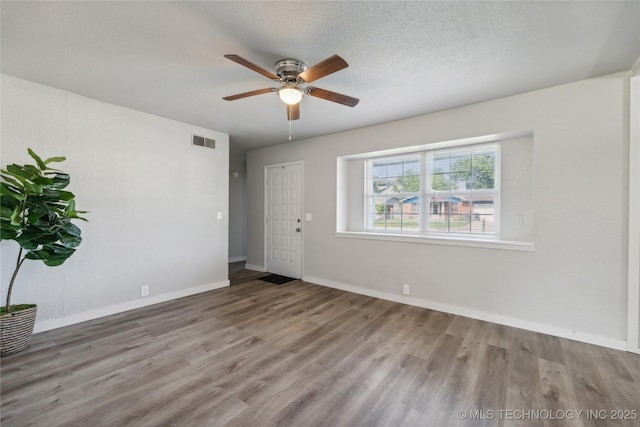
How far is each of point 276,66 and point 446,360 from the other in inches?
116

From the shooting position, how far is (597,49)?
2.10 meters

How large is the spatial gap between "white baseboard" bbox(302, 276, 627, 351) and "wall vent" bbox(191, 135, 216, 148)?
3092 mm

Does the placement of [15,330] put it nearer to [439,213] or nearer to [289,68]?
[289,68]

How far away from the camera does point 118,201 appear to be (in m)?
3.33

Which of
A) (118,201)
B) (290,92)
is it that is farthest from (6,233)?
(290,92)

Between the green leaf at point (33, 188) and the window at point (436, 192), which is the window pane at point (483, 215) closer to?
the window at point (436, 192)

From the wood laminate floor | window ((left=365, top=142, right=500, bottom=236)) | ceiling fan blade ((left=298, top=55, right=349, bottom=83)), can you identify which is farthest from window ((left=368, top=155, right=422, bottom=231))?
ceiling fan blade ((left=298, top=55, right=349, bottom=83))

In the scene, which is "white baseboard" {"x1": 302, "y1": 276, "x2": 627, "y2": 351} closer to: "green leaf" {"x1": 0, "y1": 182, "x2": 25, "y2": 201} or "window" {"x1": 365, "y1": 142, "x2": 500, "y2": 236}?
"window" {"x1": 365, "y1": 142, "x2": 500, "y2": 236}

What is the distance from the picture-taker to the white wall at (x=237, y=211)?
6727 mm

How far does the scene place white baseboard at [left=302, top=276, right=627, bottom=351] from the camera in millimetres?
2529

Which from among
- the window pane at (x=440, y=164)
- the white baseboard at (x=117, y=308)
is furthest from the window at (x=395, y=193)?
the white baseboard at (x=117, y=308)

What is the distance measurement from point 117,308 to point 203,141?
259cm

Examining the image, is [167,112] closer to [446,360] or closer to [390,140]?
[390,140]

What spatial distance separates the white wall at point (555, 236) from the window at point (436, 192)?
15.4 inches
